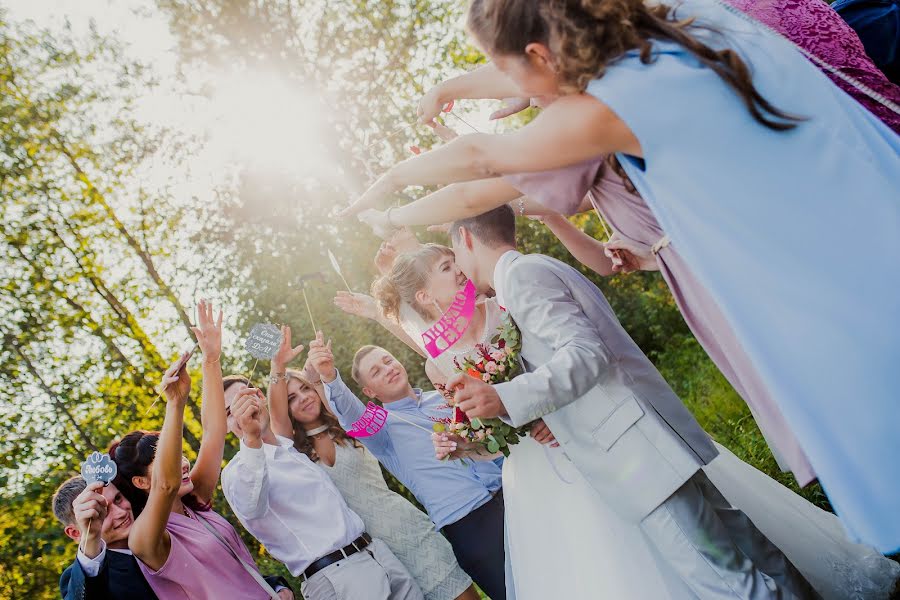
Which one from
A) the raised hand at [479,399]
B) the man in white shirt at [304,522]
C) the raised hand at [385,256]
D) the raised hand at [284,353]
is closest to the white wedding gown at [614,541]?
the raised hand at [479,399]

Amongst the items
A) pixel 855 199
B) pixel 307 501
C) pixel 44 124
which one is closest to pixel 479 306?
pixel 307 501

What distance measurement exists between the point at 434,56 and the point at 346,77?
159 centimetres

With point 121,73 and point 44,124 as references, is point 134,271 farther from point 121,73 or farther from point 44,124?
point 121,73

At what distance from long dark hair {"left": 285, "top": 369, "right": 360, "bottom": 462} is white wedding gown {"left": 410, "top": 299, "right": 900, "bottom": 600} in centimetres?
210

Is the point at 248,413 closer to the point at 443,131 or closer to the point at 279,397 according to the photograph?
the point at 279,397

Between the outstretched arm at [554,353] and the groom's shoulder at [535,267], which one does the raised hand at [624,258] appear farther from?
the outstretched arm at [554,353]

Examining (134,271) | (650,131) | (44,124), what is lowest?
(650,131)

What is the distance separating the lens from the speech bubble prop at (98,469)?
326 cm

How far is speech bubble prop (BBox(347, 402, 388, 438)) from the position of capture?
430 centimetres

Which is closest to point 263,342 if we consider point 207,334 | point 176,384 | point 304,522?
point 207,334

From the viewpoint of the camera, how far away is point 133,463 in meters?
3.60

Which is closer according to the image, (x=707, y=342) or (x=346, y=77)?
(x=707, y=342)

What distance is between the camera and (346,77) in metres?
12.2

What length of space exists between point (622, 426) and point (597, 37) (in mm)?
1373
